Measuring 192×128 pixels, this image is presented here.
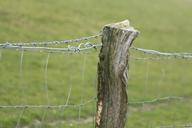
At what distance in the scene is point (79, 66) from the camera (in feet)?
48.2

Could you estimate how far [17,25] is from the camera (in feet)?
56.9

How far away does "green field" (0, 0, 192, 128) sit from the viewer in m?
10.4

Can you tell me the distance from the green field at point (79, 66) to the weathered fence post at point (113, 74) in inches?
38.1

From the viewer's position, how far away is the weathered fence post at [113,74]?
17.2 feet

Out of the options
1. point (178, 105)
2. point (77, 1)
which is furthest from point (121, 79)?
point (77, 1)

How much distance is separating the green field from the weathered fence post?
97cm

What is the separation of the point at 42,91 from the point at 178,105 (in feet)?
10.5

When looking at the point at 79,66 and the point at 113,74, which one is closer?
the point at 113,74

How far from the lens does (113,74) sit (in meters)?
5.25

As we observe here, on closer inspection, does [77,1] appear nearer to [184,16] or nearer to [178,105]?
[184,16]

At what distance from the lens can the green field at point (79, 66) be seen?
10367 mm

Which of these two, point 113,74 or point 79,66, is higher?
point 113,74

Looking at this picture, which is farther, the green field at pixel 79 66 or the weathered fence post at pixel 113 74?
the green field at pixel 79 66

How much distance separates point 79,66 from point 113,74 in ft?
31.0
